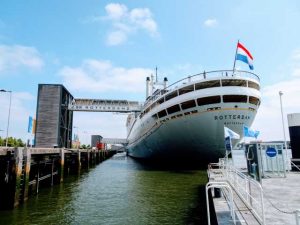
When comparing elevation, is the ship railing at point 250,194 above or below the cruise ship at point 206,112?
below

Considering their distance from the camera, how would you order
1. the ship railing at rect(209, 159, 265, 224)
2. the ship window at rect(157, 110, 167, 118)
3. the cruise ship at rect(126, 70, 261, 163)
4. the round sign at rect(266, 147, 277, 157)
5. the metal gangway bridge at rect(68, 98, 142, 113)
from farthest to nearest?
Answer: 1. the metal gangway bridge at rect(68, 98, 142, 113)
2. the ship window at rect(157, 110, 167, 118)
3. the cruise ship at rect(126, 70, 261, 163)
4. the round sign at rect(266, 147, 277, 157)
5. the ship railing at rect(209, 159, 265, 224)

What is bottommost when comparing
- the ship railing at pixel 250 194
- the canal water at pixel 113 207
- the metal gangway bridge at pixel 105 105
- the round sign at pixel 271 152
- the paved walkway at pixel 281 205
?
the canal water at pixel 113 207

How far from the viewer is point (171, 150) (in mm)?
32438

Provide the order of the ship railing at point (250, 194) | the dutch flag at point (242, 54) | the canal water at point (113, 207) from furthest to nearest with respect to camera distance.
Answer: the dutch flag at point (242, 54), the canal water at point (113, 207), the ship railing at point (250, 194)

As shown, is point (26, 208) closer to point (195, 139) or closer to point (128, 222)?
point (128, 222)

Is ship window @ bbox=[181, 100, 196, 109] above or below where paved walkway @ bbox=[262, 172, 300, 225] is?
above

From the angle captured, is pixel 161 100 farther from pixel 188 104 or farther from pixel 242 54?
pixel 242 54

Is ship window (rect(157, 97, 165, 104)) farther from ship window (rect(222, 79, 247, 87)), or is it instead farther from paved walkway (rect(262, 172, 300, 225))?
paved walkway (rect(262, 172, 300, 225))

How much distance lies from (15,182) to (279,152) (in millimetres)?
16209

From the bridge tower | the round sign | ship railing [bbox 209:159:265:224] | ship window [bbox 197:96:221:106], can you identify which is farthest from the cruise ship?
the bridge tower

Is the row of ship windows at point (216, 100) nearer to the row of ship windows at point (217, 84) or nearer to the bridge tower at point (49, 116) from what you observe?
the row of ship windows at point (217, 84)

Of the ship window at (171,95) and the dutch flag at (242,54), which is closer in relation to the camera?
the dutch flag at (242,54)

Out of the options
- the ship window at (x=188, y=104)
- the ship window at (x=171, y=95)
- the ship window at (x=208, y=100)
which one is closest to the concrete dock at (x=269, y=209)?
the ship window at (x=208, y=100)

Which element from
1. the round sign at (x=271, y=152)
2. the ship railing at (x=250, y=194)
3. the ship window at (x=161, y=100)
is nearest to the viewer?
the ship railing at (x=250, y=194)
